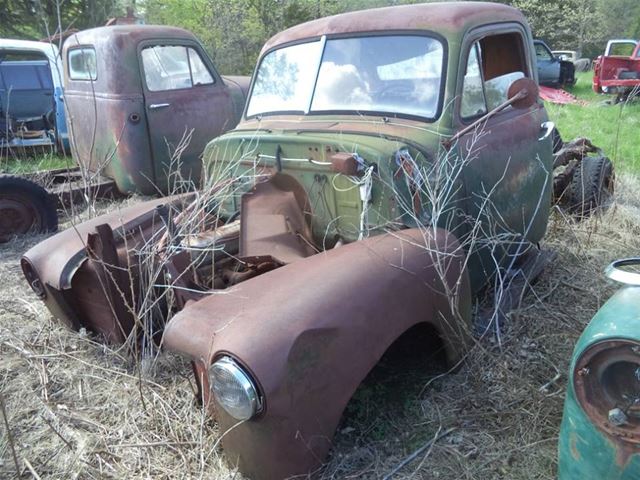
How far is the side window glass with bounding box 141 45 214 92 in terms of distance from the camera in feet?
20.1

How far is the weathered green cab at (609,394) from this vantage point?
4.74 feet

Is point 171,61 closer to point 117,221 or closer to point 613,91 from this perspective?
point 117,221

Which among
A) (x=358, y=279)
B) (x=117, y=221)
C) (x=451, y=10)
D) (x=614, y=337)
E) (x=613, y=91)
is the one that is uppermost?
(x=451, y=10)

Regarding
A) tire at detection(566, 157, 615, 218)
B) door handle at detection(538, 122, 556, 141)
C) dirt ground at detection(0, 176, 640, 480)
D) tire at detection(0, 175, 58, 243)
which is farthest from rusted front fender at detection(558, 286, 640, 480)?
tire at detection(0, 175, 58, 243)

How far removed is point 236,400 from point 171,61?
532cm

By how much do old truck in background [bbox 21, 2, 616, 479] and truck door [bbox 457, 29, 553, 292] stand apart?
0.01 metres

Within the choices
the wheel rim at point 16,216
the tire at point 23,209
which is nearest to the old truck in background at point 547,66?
the tire at point 23,209

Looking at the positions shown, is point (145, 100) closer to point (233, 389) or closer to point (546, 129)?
point (546, 129)

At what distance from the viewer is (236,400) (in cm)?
186

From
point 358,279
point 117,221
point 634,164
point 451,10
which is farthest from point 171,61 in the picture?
point 634,164

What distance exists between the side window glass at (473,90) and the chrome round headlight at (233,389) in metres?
1.96

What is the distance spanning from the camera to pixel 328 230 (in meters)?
3.09

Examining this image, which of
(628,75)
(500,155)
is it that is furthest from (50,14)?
(628,75)

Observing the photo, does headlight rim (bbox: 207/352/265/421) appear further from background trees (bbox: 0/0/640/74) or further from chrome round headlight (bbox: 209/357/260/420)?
background trees (bbox: 0/0/640/74)
